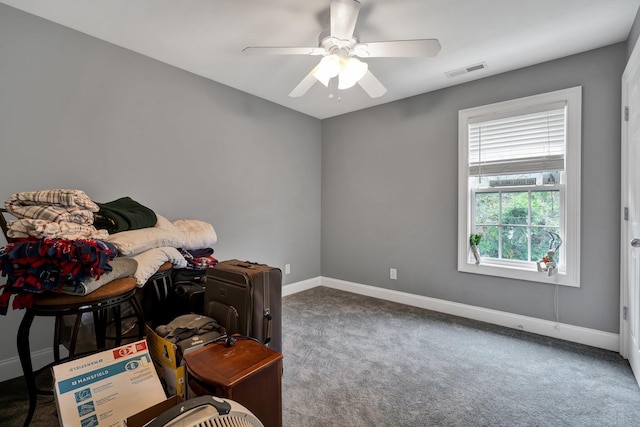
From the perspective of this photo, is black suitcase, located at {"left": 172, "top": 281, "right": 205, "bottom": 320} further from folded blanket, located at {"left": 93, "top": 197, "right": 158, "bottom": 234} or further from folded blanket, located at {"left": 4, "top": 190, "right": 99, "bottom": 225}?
folded blanket, located at {"left": 4, "top": 190, "right": 99, "bottom": 225}

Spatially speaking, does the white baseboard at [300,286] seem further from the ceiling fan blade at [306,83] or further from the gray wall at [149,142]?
the ceiling fan blade at [306,83]

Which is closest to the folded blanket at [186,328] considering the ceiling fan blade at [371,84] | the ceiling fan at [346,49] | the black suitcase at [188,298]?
the black suitcase at [188,298]

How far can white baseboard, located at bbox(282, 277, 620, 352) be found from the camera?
2.40 meters

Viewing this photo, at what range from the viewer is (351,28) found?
188 cm

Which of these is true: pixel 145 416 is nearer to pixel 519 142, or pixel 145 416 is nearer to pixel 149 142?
pixel 149 142

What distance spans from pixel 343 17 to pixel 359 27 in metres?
0.42

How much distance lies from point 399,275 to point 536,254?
1358 mm

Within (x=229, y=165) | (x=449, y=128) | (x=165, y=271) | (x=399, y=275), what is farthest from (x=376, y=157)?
(x=165, y=271)

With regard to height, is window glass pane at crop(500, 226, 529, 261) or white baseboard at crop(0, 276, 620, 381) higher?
window glass pane at crop(500, 226, 529, 261)

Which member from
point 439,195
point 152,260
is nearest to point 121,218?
point 152,260

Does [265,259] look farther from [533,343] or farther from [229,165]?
[533,343]

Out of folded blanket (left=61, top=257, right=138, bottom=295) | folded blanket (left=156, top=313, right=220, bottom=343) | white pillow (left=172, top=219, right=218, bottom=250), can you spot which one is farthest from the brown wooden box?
white pillow (left=172, top=219, right=218, bottom=250)

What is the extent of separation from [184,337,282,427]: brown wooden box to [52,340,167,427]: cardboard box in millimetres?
210

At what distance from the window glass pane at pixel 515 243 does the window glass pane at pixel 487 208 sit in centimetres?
15
